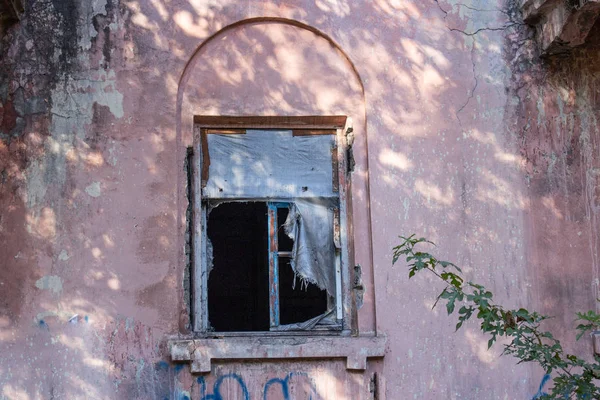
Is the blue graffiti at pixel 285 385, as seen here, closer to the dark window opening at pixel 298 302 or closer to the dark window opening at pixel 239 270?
the dark window opening at pixel 298 302

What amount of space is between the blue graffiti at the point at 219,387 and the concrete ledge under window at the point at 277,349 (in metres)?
0.12

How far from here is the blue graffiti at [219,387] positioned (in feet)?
20.0

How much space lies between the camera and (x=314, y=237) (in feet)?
22.0

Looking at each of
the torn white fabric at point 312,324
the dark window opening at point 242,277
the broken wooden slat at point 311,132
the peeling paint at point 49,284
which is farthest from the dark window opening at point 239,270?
the peeling paint at point 49,284

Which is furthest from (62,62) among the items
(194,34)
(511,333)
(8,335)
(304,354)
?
(511,333)

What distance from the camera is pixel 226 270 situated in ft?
43.9

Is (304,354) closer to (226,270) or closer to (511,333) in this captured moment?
(511,333)

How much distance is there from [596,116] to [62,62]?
13.8 feet

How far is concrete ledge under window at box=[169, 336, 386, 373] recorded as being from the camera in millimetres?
6078

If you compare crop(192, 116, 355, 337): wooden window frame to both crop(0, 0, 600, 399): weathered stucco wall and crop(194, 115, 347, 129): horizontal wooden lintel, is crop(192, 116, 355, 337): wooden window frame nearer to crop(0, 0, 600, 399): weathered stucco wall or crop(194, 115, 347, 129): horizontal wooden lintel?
crop(194, 115, 347, 129): horizontal wooden lintel

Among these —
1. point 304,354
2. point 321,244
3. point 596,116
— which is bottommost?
point 304,354

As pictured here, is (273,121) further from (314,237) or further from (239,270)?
(239,270)

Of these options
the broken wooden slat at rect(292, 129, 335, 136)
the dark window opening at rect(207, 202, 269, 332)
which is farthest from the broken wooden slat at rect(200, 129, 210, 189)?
the dark window opening at rect(207, 202, 269, 332)

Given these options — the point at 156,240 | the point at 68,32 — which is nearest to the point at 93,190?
the point at 156,240
